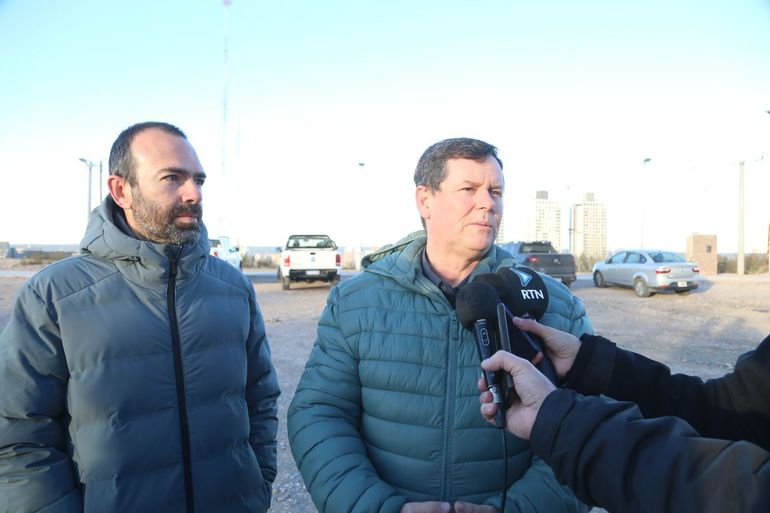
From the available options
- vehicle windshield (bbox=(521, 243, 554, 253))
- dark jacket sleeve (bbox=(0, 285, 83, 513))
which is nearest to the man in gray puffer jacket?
dark jacket sleeve (bbox=(0, 285, 83, 513))

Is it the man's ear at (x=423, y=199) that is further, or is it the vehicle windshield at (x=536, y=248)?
the vehicle windshield at (x=536, y=248)

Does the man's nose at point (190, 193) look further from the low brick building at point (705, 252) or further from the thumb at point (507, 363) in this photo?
the low brick building at point (705, 252)

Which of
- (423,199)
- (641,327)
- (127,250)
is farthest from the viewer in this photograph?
(641,327)

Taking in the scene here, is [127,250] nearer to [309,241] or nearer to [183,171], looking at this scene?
[183,171]

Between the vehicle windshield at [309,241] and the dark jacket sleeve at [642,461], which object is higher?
the vehicle windshield at [309,241]

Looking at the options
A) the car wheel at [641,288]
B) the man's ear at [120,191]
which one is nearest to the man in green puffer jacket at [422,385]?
the man's ear at [120,191]

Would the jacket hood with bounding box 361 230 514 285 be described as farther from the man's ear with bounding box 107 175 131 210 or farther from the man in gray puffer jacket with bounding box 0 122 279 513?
the man's ear with bounding box 107 175 131 210

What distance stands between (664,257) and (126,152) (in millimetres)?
18810

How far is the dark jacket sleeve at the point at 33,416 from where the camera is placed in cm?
182

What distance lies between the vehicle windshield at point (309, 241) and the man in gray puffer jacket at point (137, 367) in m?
17.0

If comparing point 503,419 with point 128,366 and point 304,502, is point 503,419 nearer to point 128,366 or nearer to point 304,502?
point 128,366

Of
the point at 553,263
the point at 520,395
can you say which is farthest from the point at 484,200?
the point at 553,263

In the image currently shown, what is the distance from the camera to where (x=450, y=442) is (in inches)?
80.0

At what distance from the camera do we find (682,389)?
197 cm
